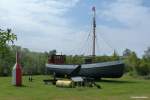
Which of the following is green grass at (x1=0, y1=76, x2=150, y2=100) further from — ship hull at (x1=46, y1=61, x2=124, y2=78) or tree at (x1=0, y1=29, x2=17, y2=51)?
ship hull at (x1=46, y1=61, x2=124, y2=78)

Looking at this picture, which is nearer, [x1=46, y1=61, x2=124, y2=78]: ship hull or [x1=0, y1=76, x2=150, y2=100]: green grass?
[x1=0, y1=76, x2=150, y2=100]: green grass

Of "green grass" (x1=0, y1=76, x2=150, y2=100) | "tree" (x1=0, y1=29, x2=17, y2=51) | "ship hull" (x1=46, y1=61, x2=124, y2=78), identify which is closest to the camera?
"tree" (x1=0, y1=29, x2=17, y2=51)

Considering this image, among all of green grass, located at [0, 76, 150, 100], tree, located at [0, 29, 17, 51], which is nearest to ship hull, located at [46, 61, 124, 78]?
green grass, located at [0, 76, 150, 100]

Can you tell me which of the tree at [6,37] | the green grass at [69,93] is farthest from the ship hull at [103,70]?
the tree at [6,37]

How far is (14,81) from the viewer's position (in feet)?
97.7

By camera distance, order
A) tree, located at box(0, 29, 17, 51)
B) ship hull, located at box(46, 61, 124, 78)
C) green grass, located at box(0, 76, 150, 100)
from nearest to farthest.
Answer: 1. tree, located at box(0, 29, 17, 51)
2. green grass, located at box(0, 76, 150, 100)
3. ship hull, located at box(46, 61, 124, 78)

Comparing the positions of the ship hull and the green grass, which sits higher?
the ship hull

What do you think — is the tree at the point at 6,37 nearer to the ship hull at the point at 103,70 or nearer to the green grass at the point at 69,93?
the green grass at the point at 69,93

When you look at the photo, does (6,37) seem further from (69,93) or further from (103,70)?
(103,70)

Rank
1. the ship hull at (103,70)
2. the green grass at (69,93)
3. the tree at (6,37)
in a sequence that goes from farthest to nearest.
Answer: the ship hull at (103,70), the green grass at (69,93), the tree at (6,37)

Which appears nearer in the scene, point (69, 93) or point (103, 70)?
point (69, 93)

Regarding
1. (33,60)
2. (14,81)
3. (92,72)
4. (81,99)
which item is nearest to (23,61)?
(33,60)

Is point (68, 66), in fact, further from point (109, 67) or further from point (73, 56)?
point (73, 56)

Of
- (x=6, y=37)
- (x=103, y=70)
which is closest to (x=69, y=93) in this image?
(x=6, y=37)
